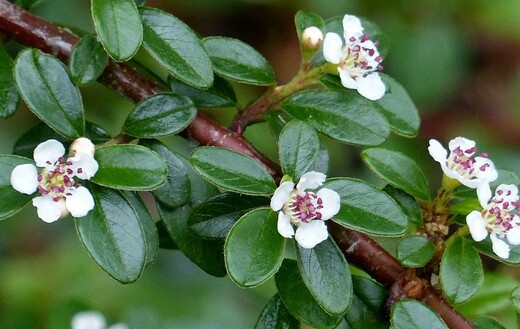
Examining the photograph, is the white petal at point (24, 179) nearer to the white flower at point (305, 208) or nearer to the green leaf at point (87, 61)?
the green leaf at point (87, 61)

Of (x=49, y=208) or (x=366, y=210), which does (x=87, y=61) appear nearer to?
(x=49, y=208)

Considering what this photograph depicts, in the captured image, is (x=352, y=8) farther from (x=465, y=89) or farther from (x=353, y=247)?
(x=353, y=247)

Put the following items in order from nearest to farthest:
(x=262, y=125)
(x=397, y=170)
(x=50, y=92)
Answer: (x=50, y=92)
(x=397, y=170)
(x=262, y=125)

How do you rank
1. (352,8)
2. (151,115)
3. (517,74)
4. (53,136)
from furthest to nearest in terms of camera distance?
(517,74)
(352,8)
(53,136)
(151,115)

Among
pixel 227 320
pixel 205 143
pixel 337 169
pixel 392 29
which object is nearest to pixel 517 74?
pixel 392 29

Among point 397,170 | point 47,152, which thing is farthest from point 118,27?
point 397,170

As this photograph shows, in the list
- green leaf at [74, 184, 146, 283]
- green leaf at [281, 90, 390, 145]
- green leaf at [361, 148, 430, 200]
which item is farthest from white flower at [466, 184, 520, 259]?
green leaf at [74, 184, 146, 283]
